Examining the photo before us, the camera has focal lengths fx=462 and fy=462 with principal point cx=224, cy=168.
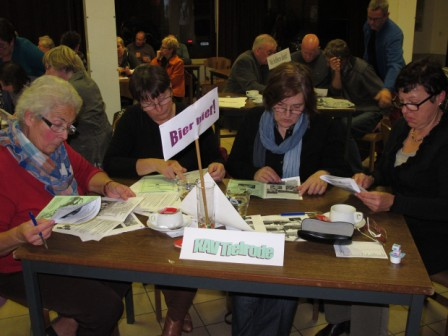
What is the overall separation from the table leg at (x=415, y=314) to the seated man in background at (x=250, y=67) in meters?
3.47

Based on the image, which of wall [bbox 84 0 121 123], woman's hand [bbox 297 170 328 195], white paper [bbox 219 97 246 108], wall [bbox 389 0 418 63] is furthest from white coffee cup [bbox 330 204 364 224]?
wall [bbox 389 0 418 63]

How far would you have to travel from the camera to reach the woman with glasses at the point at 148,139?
2125mm

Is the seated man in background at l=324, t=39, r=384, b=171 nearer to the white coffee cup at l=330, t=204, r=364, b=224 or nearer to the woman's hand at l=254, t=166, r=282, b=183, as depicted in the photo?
the woman's hand at l=254, t=166, r=282, b=183

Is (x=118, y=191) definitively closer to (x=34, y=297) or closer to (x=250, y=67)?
(x=34, y=297)

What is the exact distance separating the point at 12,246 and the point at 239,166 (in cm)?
112

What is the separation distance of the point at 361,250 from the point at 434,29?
27.8 feet

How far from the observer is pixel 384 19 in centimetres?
439

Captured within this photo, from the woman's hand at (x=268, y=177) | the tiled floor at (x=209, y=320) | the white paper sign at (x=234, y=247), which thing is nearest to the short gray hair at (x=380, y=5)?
the tiled floor at (x=209, y=320)

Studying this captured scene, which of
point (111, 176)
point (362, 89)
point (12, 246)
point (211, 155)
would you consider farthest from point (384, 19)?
point (12, 246)

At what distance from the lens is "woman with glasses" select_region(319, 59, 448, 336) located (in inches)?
69.1

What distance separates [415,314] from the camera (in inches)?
51.3

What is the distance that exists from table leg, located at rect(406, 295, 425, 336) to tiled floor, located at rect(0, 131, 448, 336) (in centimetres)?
102

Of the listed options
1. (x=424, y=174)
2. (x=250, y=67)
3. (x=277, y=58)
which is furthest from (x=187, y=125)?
(x=250, y=67)

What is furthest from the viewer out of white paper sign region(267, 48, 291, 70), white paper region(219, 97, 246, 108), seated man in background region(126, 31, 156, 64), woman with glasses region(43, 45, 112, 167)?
seated man in background region(126, 31, 156, 64)
